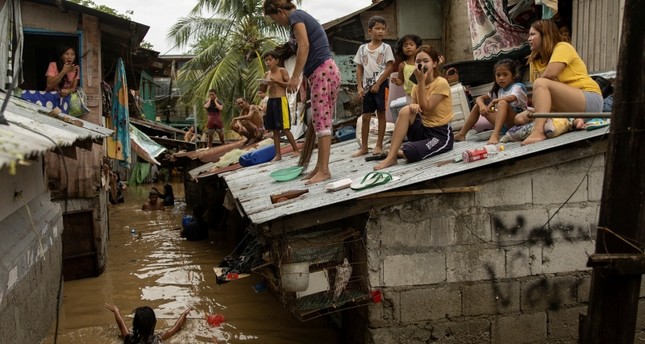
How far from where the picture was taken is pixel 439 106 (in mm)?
5852

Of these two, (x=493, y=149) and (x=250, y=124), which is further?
(x=250, y=124)

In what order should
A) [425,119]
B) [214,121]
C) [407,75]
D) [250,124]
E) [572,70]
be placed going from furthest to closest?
[214,121]
[250,124]
[407,75]
[425,119]
[572,70]

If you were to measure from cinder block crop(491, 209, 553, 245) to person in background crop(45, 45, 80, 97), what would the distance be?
6.93m

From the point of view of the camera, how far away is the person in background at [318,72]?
5688 millimetres

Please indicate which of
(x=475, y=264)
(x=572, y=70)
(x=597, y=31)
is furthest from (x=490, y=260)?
(x=597, y=31)

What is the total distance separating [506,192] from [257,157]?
5.29m

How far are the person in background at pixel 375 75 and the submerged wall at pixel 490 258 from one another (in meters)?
1.95

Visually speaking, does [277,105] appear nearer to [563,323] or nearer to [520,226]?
[520,226]

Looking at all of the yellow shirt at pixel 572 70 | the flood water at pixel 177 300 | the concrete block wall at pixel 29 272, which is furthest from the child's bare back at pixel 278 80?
the yellow shirt at pixel 572 70

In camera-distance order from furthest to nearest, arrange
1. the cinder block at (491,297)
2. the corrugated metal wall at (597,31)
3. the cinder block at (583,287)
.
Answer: the corrugated metal wall at (597,31) → the cinder block at (583,287) → the cinder block at (491,297)

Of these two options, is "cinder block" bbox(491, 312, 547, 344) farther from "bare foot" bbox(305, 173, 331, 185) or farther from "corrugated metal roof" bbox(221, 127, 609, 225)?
"bare foot" bbox(305, 173, 331, 185)

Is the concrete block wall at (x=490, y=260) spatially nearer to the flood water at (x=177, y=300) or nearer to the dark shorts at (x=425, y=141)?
the dark shorts at (x=425, y=141)

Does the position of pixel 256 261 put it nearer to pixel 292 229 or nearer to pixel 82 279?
pixel 292 229

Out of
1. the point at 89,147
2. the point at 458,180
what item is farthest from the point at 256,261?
the point at 89,147
